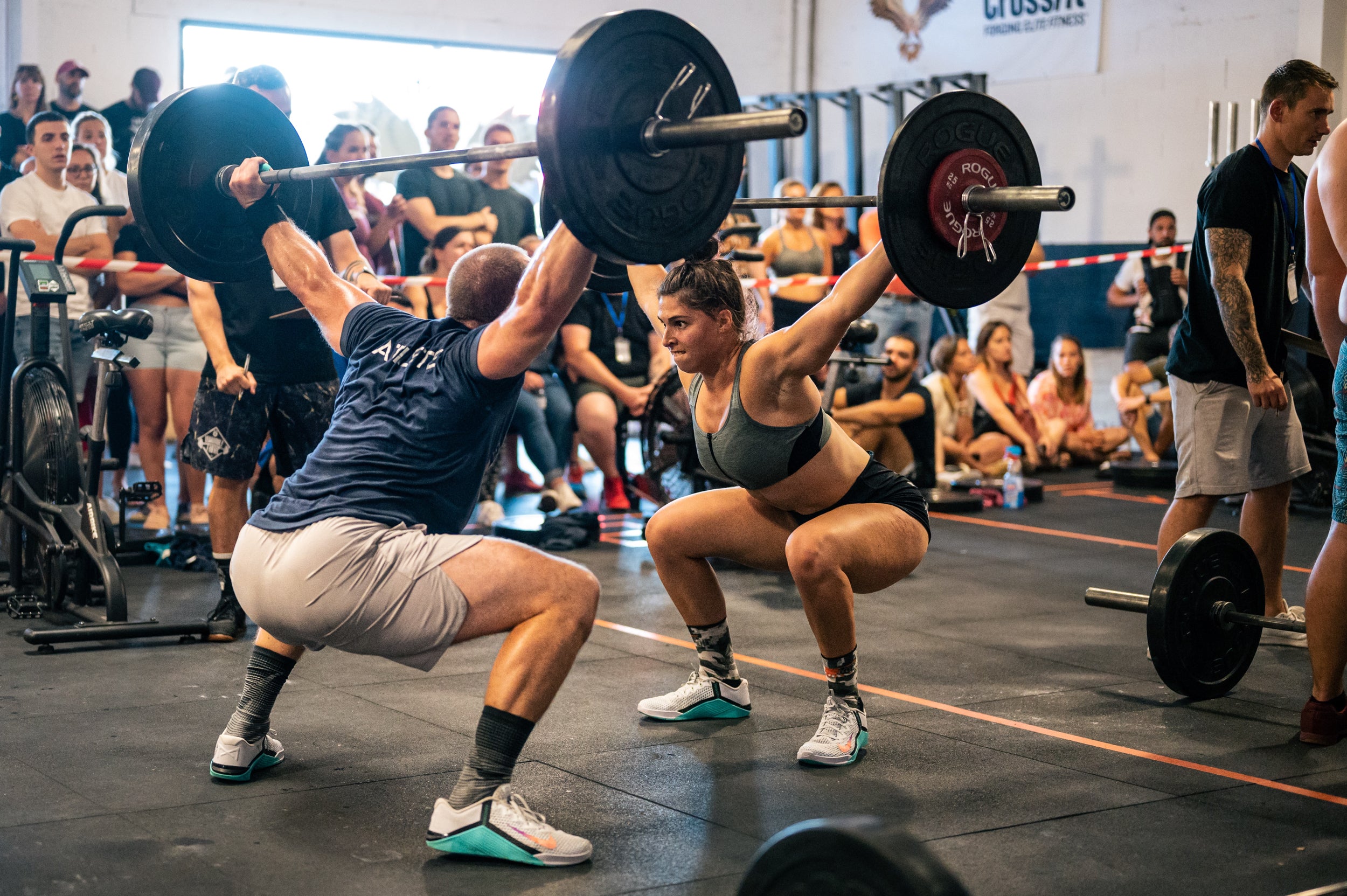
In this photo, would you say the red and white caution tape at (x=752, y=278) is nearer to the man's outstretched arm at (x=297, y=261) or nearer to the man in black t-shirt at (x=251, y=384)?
the man in black t-shirt at (x=251, y=384)

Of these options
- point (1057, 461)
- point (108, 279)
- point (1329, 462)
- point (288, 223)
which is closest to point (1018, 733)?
point (288, 223)

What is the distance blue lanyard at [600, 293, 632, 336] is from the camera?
6250 millimetres

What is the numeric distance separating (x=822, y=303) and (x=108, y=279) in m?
3.97

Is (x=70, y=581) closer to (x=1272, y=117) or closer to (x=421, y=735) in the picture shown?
(x=421, y=735)

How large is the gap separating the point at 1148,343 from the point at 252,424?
5.75 metres

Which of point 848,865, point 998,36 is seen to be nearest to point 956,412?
point 998,36

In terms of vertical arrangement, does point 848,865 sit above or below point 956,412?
below

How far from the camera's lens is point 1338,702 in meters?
3.02

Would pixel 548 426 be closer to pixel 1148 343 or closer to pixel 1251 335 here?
pixel 1251 335

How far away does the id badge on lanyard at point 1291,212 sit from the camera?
357 cm

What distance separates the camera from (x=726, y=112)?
234 centimetres

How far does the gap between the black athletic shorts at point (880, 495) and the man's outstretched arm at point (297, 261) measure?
1.09m

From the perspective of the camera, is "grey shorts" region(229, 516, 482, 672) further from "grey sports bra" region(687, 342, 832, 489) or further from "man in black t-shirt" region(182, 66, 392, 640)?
"man in black t-shirt" region(182, 66, 392, 640)

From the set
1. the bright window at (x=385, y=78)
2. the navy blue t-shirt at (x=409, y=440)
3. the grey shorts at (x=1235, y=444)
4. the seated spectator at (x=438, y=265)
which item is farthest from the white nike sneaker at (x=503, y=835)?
the bright window at (x=385, y=78)
